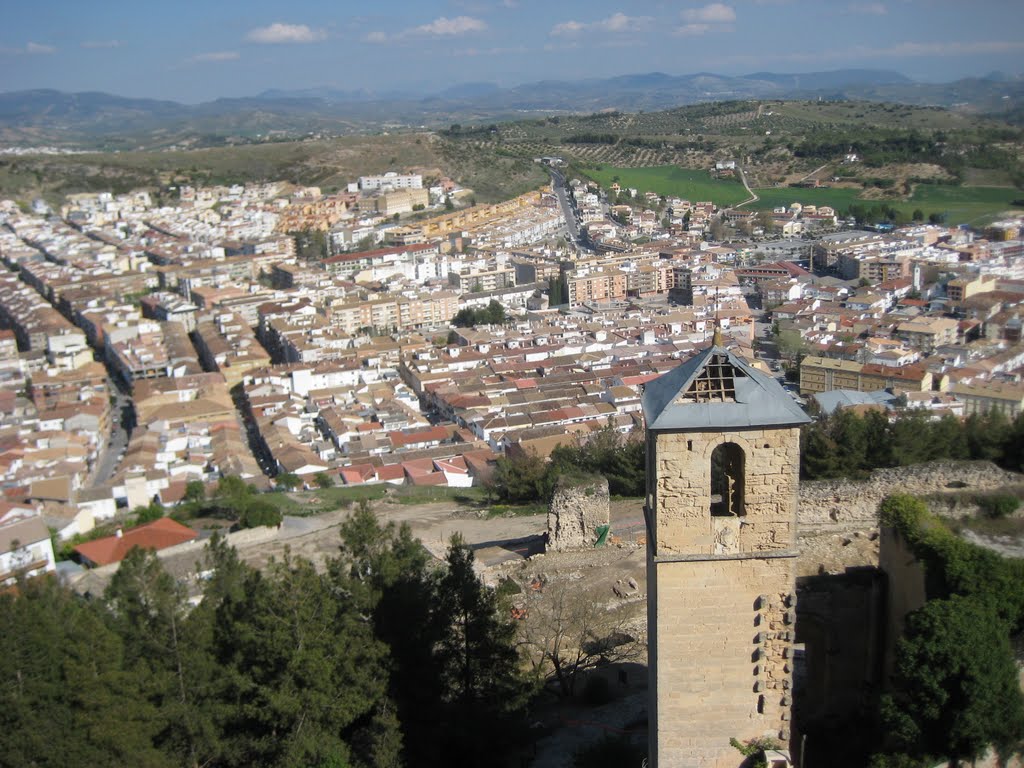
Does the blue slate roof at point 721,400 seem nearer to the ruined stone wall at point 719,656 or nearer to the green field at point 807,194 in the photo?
the ruined stone wall at point 719,656

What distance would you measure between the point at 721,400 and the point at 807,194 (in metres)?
55.4

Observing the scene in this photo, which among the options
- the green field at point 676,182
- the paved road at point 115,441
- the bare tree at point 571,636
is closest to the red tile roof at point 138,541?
the paved road at point 115,441

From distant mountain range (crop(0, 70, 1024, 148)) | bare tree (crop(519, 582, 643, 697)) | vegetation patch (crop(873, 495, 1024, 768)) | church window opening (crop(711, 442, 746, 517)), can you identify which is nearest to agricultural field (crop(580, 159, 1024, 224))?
distant mountain range (crop(0, 70, 1024, 148))

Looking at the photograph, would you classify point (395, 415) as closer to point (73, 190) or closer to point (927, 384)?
point (927, 384)

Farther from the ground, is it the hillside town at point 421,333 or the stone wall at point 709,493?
the stone wall at point 709,493

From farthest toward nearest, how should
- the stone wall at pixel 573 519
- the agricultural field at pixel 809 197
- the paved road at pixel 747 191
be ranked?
1. the paved road at pixel 747 191
2. the agricultural field at pixel 809 197
3. the stone wall at pixel 573 519

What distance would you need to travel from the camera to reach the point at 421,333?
35594 mm

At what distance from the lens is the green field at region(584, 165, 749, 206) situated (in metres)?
58.9

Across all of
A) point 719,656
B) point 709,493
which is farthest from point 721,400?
point 719,656

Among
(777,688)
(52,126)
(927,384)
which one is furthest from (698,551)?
(52,126)

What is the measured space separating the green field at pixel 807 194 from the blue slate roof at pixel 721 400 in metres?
39.0

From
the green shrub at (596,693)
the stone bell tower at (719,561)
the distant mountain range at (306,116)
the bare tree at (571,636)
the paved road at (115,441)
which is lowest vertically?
the paved road at (115,441)

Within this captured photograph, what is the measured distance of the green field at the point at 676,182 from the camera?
5891 centimetres

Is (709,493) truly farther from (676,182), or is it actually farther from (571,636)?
(676,182)
